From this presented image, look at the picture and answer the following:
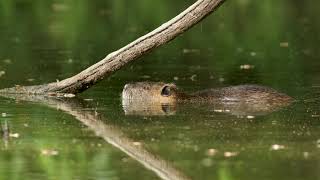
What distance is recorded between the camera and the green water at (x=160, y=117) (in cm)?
733

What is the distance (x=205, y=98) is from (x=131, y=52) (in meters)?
0.84

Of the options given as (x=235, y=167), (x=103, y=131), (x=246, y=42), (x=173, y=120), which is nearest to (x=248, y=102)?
(x=173, y=120)

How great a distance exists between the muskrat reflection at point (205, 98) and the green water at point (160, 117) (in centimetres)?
18

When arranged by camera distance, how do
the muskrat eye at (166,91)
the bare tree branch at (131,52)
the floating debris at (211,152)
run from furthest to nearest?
the muskrat eye at (166,91) < the bare tree branch at (131,52) < the floating debris at (211,152)

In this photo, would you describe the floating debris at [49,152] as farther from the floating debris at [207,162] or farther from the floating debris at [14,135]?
the floating debris at [207,162]

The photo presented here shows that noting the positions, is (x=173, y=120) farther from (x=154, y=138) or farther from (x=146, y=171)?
(x=146, y=171)

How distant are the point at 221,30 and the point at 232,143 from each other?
→ 1066 cm

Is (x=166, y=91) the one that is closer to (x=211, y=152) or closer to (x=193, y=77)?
(x=193, y=77)

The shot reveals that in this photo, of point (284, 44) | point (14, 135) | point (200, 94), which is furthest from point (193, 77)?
point (14, 135)

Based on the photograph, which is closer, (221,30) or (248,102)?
(248,102)

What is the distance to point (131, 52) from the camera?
1086 cm

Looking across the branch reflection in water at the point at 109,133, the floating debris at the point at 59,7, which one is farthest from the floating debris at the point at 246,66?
the floating debris at the point at 59,7

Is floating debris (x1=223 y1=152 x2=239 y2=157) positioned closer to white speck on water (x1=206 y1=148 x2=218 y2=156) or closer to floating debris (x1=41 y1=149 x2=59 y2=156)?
white speck on water (x1=206 y1=148 x2=218 y2=156)

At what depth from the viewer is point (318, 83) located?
12.0m
